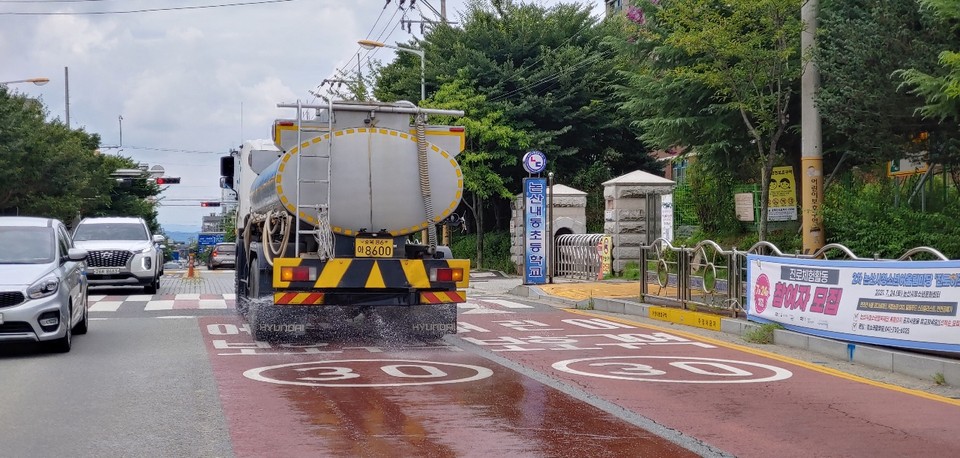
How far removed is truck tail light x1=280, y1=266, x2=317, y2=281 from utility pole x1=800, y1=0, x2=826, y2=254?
8.32 metres

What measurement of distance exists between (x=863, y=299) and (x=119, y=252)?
1770 centimetres

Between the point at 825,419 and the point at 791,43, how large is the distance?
11658 mm

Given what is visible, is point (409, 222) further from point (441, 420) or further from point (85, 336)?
point (441, 420)

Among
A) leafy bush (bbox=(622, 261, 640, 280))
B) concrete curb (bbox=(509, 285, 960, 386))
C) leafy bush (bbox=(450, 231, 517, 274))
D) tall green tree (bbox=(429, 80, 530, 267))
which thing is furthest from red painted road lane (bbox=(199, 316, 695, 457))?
leafy bush (bbox=(450, 231, 517, 274))

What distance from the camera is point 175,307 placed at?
2052 centimetres

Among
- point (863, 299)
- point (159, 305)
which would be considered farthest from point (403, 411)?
point (159, 305)

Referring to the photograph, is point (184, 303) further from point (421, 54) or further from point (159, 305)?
point (421, 54)

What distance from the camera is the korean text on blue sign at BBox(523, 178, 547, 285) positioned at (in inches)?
1027

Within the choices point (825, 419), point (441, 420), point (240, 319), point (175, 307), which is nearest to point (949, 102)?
point (825, 419)

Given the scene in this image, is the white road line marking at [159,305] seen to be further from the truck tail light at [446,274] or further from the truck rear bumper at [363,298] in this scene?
the truck tail light at [446,274]

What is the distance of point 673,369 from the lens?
1140cm

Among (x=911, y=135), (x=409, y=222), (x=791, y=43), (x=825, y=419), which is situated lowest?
(x=825, y=419)

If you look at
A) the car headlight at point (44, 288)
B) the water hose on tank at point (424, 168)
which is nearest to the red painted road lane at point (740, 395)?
the water hose on tank at point (424, 168)

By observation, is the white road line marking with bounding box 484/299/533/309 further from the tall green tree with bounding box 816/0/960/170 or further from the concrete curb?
the tall green tree with bounding box 816/0/960/170
